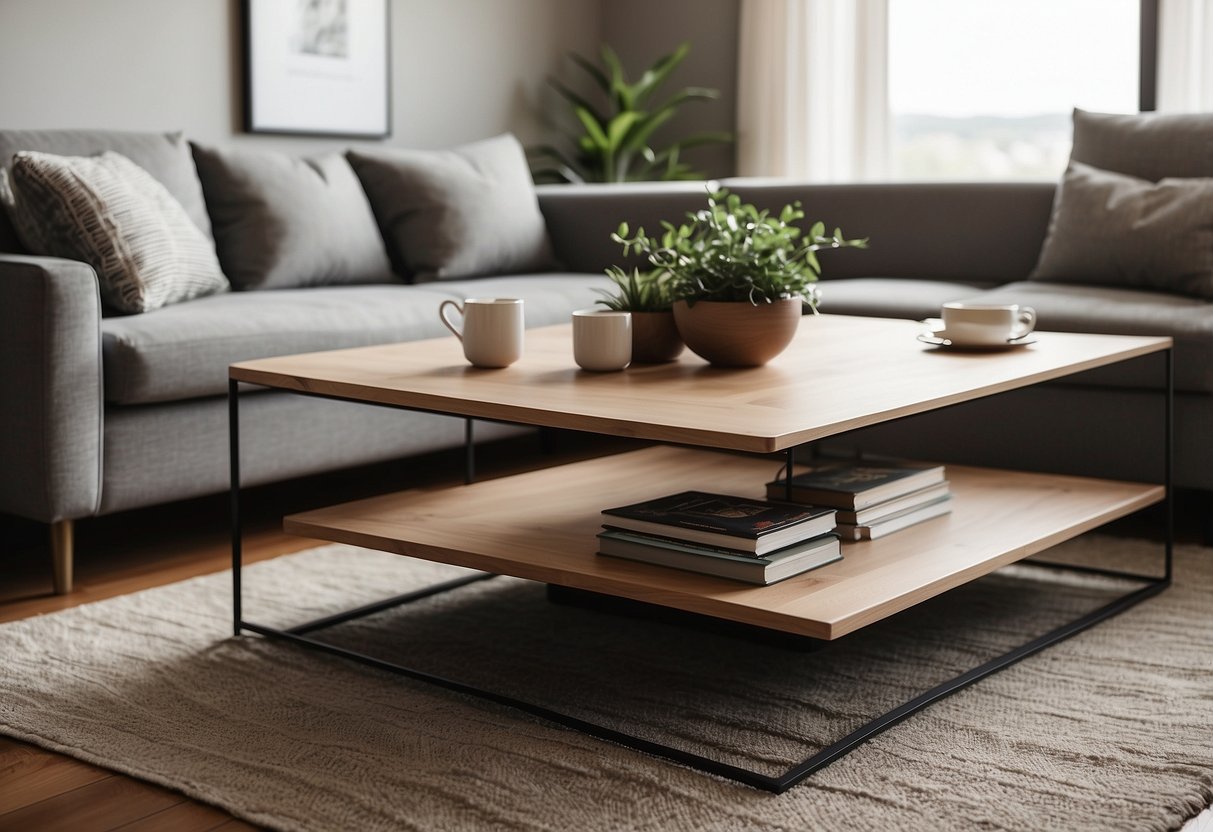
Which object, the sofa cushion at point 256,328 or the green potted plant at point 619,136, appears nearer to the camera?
the sofa cushion at point 256,328

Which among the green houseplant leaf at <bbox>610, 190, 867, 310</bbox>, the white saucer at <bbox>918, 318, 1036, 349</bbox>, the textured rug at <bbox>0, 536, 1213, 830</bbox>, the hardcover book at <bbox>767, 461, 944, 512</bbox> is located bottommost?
the textured rug at <bbox>0, 536, 1213, 830</bbox>

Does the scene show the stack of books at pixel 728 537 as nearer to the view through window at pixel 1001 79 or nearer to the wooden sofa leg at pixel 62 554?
the wooden sofa leg at pixel 62 554

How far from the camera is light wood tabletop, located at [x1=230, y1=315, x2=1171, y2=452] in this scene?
1.60 m

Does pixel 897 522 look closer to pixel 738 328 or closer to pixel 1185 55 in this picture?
pixel 738 328

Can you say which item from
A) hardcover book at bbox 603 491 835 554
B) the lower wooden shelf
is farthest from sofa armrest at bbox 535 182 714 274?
hardcover book at bbox 603 491 835 554

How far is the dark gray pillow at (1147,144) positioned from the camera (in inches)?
131

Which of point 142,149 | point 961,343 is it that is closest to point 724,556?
point 961,343

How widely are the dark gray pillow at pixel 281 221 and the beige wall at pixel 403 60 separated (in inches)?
19.8

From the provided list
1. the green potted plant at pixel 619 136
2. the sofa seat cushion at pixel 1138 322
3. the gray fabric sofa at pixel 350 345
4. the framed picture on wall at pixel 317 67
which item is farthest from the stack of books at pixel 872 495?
the green potted plant at pixel 619 136

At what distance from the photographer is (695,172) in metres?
5.35

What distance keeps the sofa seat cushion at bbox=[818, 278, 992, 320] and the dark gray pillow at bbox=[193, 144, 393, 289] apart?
1.24 m

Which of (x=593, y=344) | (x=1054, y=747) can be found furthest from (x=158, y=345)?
(x=1054, y=747)

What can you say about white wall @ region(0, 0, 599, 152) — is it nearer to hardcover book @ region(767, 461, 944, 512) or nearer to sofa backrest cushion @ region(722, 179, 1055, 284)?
sofa backrest cushion @ region(722, 179, 1055, 284)

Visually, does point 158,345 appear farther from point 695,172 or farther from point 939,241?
point 695,172
